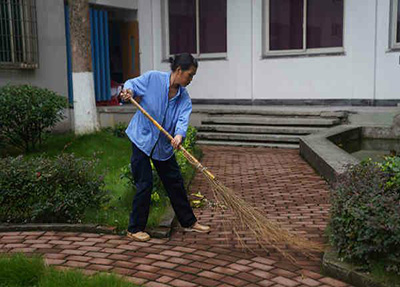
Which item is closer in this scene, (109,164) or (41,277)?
(41,277)

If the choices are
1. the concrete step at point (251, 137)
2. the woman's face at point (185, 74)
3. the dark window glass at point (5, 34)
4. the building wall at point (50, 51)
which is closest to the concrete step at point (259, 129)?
the concrete step at point (251, 137)

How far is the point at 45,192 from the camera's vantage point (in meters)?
5.21

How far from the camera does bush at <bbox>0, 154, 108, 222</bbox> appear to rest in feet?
16.9

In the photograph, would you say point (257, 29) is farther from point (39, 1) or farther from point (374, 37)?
point (39, 1)

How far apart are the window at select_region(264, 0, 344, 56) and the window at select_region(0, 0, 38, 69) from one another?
6317 millimetres

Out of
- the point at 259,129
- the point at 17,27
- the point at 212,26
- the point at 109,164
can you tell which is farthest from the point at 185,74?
the point at 212,26

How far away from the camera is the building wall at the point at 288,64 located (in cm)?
1227

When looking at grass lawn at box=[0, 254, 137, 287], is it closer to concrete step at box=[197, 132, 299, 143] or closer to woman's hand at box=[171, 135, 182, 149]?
woman's hand at box=[171, 135, 182, 149]

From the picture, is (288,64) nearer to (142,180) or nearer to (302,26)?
(302,26)

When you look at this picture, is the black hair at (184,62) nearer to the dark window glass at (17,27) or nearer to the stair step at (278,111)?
the stair step at (278,111)

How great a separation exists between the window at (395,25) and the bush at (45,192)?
945cm

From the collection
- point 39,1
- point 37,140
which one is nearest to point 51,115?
point 37,140

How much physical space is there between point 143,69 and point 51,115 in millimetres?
6771

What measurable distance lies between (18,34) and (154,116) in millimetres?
7805
